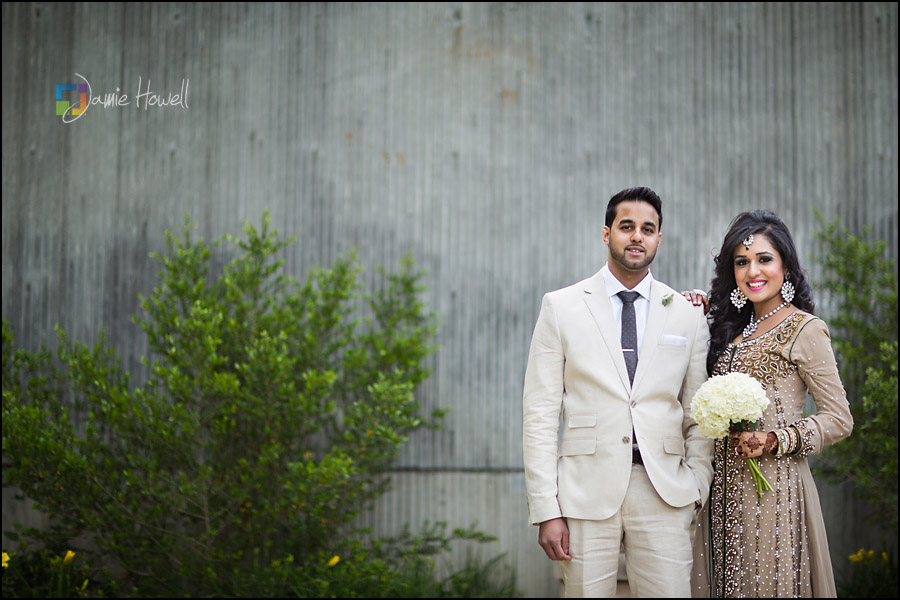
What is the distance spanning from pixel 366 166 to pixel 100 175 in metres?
2.00

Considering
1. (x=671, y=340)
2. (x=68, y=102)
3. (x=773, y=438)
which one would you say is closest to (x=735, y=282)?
(x=671, y=340)

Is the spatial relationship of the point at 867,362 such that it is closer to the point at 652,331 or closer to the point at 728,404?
the point at 652,331

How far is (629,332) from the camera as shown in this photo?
301 centimetres

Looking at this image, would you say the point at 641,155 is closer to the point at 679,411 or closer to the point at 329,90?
the point at 329,90

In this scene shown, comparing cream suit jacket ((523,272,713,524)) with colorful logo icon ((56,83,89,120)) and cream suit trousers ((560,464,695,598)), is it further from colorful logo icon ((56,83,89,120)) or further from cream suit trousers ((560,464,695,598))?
colorful logo icon ((56,83,89,120))

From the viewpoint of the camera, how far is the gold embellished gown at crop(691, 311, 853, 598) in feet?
9.11

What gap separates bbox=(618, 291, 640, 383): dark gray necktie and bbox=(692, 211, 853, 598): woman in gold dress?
15.1 inches

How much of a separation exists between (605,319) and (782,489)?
92 cm

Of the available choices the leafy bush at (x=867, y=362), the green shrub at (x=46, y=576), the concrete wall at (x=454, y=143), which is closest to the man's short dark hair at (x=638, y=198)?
the concrete wall at (x=454, y=143)

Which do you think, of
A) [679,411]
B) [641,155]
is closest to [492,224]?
[641,155]

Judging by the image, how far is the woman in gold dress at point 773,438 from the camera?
2773 millimetres

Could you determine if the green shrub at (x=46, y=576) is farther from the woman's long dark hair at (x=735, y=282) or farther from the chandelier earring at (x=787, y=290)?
the chandelier earring at (x=787, y=290)

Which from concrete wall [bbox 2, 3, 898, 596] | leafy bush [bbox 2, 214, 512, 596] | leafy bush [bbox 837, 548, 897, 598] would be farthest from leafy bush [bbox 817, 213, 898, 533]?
leafy bush [bbox 2, 214, 512, 596]

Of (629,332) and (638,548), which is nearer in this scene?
(638,548)
